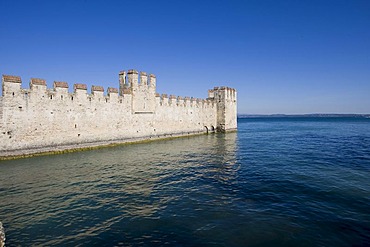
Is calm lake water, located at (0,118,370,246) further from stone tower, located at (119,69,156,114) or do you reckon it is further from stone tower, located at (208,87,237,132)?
stone tower, located at (208,87,237,132)

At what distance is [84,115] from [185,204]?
58.7 feet

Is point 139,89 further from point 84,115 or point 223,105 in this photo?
point 223,105

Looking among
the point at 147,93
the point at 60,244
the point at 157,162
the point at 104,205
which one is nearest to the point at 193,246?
the point at 60,244

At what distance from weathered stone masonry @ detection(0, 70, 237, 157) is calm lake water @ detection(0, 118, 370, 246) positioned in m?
3.71

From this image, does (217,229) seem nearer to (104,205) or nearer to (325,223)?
(325,223)

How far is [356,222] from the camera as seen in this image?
7.71 m

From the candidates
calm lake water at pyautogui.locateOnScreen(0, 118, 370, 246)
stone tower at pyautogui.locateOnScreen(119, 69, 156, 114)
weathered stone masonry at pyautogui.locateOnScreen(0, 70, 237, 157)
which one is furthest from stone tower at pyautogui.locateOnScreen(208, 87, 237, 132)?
calm lake water at pyautogui.locateOnScreen(0, 118, 370, 246)

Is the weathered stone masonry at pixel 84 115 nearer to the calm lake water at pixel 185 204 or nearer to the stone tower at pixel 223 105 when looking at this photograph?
the calm lake water at pixel 185 204

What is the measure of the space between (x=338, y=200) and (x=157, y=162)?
11.9 m

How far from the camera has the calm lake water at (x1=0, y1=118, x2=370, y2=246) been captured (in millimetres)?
6930

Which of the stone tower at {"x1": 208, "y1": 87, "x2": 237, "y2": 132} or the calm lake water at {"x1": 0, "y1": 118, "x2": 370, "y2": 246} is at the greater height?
the stone tower at {"x1": 208, "y1": 87, "x2": 237, "y2": 132}

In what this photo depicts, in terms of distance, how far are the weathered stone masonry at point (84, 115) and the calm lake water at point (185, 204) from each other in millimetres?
3712

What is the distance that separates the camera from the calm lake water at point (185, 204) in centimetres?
693

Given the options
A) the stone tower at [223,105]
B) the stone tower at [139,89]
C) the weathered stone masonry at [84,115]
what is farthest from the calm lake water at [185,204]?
the stone tower at [223,105]
